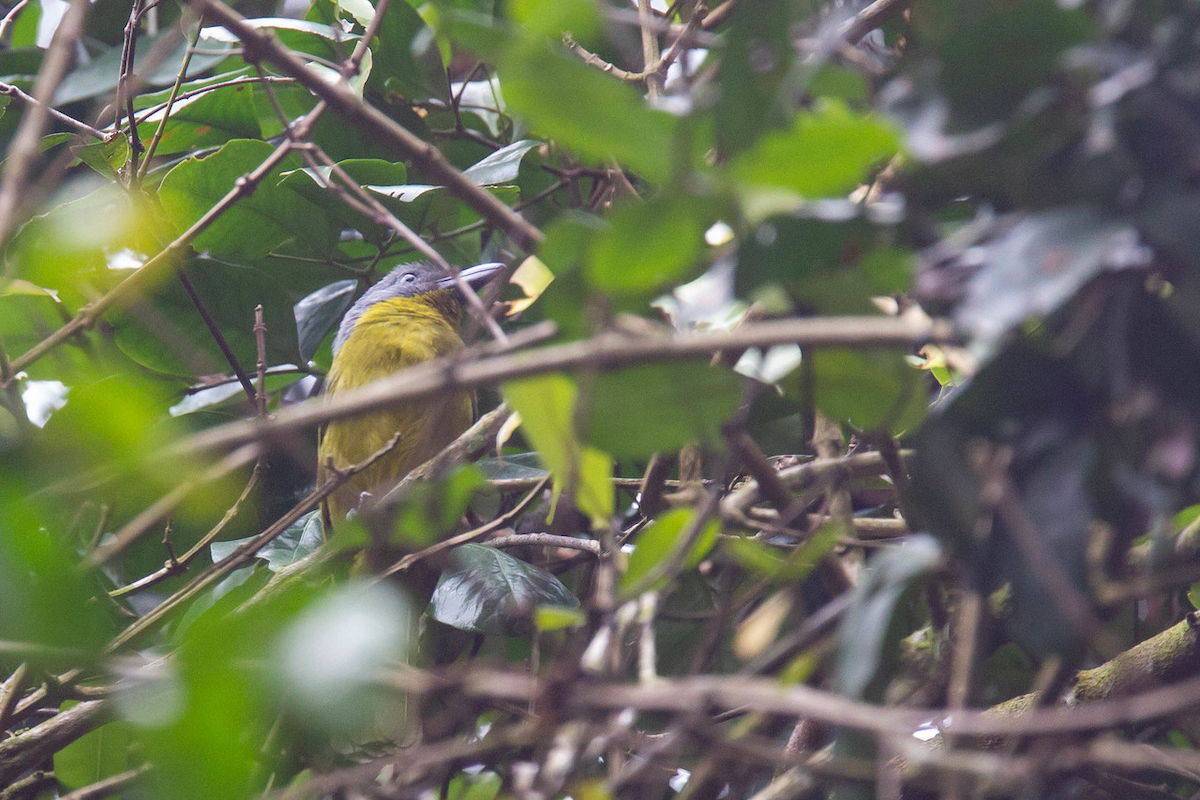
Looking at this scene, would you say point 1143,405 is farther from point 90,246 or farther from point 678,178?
point 90,246

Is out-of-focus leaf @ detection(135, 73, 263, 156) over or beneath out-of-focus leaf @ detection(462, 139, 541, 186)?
over

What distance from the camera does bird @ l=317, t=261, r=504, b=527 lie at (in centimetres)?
313

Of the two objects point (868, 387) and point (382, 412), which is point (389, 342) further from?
point (868, 387)

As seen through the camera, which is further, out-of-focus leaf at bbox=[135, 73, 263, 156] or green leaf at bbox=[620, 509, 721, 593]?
out-of-focus leaf at bbox=[135, 73, 263, 156]

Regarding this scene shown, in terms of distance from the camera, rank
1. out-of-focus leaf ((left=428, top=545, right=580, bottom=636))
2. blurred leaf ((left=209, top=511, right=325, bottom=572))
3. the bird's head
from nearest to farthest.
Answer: out-of-focus leaf ((left=428, top=545, right=580, bottom=636)), blurred leaf ((left=209, top=511, right=325, bottom=572)), the bird's head

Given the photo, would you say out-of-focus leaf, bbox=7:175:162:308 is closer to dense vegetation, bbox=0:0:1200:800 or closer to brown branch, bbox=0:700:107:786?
dense vegetation, bbox=0:0:1200:800

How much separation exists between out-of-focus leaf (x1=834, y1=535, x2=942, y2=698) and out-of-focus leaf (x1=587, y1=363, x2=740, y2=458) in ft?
0.62

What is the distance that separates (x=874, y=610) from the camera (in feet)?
2.69

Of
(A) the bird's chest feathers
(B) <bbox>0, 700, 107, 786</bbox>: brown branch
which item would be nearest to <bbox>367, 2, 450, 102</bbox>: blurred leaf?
(A) the bird's chest feathers

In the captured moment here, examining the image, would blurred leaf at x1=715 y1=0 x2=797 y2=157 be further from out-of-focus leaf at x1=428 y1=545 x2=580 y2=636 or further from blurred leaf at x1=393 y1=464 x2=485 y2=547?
out-of-focus leaf at x1=428 y1=545 x2=580 y2=636

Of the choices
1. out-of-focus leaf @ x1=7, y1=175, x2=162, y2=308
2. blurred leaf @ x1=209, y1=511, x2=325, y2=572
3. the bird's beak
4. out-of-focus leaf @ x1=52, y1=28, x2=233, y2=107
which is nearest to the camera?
out-of-focus leaf @ x1=7, y1=175, x2=162, y2=308

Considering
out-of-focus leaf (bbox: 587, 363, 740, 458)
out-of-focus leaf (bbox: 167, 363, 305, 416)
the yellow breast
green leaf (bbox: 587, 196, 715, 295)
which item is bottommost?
the yellow breast

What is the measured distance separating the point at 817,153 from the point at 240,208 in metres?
1.96

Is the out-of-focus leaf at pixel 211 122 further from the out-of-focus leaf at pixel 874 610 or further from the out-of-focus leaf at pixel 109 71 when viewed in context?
the out-of-focus leaf at pixel 874 610
